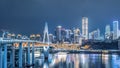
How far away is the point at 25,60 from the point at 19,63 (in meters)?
9.20

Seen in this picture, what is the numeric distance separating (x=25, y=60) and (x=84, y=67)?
9583mm

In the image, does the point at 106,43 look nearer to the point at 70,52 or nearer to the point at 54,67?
the point at 70,52

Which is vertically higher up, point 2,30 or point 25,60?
point 2,30

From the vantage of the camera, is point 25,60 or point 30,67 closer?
point 30,67

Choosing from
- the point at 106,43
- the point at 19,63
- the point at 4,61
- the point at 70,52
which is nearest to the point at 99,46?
the point at 106,43

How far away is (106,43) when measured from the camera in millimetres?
147250

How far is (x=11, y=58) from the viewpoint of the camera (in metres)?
42.0

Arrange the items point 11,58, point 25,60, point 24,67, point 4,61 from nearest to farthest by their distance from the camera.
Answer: point 4,61, point 11,58, point 24,67, point 25,60

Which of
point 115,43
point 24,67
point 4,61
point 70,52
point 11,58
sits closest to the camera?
point 4,61

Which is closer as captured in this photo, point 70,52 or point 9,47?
point 9,47

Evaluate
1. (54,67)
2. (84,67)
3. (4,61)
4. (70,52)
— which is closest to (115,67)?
(84,67)

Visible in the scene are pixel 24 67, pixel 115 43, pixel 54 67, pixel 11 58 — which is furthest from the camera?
pixel 115 43

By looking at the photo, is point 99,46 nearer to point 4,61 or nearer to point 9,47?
point 9,47

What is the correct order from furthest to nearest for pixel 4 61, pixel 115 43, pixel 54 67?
pixel 115 43, pixel 54 67, pixel 4 61
